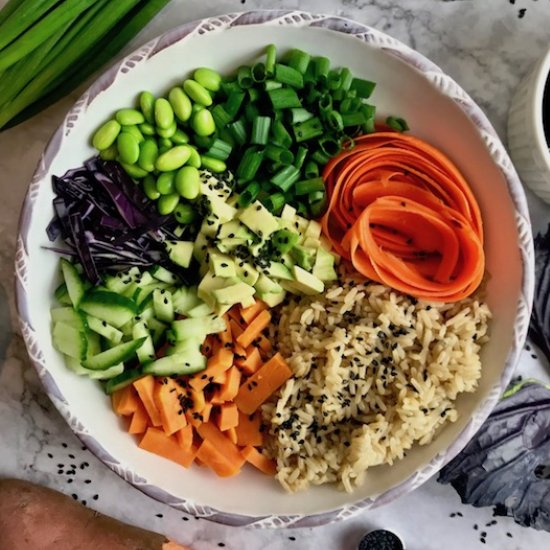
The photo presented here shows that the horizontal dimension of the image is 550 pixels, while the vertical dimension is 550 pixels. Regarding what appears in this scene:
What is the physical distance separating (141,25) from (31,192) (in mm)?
570

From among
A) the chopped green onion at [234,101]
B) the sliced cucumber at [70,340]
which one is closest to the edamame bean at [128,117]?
the chopped green onion at [234,101]

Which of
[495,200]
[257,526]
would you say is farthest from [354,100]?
[257,526]

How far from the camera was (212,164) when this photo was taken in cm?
203

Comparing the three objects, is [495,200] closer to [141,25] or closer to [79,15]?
[141,25]

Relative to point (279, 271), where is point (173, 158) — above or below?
above

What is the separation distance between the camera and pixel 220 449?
215cm

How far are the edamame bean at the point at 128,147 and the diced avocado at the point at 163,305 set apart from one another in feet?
1.24

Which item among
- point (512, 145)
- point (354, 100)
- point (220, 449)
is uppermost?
point (354, 100)

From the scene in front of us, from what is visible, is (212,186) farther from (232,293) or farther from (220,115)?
(232,293)

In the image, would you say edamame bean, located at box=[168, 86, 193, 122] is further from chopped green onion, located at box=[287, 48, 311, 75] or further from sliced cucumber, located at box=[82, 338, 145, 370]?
sliced cucumber, located at box=[82, 338, 145, 370]

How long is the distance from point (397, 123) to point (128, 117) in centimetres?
75

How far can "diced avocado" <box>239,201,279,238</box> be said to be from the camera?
2.03 m

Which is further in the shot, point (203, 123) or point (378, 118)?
point (378, 118)

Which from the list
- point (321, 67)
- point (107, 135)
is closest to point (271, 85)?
point (321, 67)
